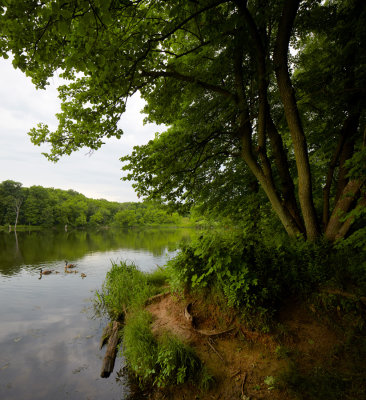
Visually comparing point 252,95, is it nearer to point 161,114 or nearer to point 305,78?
point 305,78

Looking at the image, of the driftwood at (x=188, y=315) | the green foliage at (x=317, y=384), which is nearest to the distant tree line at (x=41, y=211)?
the driftwood at (x=188, y=315)

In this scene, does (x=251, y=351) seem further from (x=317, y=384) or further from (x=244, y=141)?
(x=244, y=141)

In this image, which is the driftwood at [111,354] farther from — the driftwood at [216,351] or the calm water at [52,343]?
the driftwood at [216,351]

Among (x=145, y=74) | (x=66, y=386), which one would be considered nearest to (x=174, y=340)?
(x=66, y=386)

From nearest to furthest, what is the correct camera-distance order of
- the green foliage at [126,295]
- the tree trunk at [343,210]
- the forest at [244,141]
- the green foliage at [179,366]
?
the forest at [244,141], the green foliage at [179,366], the tree trunk at [343,210], the green foliage at [126,295]

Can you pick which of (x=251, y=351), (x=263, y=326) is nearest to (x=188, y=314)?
(x=251, y=351)

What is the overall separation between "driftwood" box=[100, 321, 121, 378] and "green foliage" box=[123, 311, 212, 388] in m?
0.56

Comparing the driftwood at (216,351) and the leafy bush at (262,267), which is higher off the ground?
the leafy bush at (262,267)

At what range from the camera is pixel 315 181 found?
22.4 feet

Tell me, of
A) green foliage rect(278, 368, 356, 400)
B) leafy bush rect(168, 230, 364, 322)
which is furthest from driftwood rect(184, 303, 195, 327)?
green foliage rect(278, 368, 356, 400)

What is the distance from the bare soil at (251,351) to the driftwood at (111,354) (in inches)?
66.4

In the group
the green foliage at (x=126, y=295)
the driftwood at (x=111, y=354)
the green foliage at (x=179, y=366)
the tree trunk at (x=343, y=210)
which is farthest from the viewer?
the green foliage at (x=126, y=295)

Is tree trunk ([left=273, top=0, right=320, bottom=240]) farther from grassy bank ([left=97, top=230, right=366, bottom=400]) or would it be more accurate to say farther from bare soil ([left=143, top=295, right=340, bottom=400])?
bare soil ([left=143, top=295, right=340, bottom=400])

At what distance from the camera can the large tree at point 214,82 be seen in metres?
2.92
